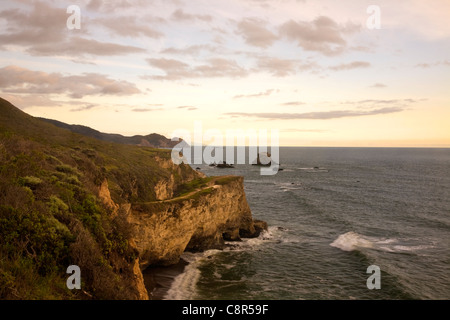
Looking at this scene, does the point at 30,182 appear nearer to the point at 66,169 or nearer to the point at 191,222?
the point at 66,169

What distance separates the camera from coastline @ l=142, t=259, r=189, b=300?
2734 centimetres

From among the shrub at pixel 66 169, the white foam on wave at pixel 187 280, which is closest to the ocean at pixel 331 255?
the white foam on wave at pixel 187 280

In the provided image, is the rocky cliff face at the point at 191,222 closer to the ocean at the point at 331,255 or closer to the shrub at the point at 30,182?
the ocean at the point at 331,255

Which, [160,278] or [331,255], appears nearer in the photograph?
A: [160,278]
